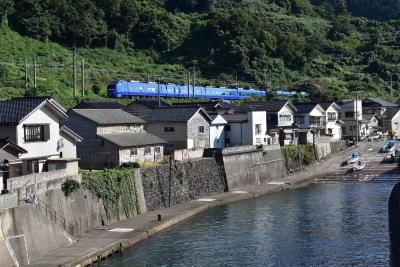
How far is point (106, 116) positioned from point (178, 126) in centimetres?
695

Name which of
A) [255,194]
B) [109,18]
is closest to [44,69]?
[109,18]

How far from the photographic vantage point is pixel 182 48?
308ft

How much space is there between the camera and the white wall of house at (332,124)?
213 ft

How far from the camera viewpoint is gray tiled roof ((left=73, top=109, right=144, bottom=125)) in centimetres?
3894

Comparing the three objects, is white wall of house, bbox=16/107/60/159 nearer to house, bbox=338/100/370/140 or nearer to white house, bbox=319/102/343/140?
white house, bbox=319/102/343/140

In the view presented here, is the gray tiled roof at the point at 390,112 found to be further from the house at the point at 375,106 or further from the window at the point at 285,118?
the window at the point at 285,118

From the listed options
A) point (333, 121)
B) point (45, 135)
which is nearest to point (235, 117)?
point (333, 121)

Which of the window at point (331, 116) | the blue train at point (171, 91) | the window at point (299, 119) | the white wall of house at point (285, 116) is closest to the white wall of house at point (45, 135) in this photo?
the blue train at point (171, 91)

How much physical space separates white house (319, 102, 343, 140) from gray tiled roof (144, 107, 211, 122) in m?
21.1

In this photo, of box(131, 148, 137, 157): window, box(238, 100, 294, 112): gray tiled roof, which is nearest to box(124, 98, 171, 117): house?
box(238, 100, 294, 112): gray tiled roof

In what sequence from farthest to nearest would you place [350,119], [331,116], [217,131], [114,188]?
[350,119] → [331,116] → [217,131] → [114,188]

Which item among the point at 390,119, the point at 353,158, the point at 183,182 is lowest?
the point at 183,182

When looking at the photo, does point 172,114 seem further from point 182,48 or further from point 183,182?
point 182,48

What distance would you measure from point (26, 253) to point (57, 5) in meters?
61.7
